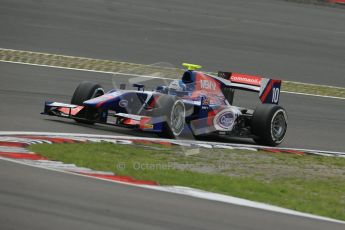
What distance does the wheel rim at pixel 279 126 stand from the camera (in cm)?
1313

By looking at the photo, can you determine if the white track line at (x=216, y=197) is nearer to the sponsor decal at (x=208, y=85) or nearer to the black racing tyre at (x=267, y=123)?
the black racing tyre at (x=267, y=123)

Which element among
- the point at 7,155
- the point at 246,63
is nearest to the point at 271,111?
the point at 7,155

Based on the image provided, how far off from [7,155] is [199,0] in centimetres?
2080

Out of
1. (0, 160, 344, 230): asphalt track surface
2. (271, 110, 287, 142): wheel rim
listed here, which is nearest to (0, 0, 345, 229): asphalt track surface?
(0, 160, 344, 230): asphalt track surface

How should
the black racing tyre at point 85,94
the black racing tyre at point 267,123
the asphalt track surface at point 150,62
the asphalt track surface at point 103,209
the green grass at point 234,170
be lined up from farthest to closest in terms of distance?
1. the black racing tyre at point 267,123
2. the black racing tyre at point 85,94
3. the green grass at point 234,170
4. the asphalt track surface at point 150,62
5. the asphalt track surface at point 103,209

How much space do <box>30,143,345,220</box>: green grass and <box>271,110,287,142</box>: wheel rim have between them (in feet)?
3.39

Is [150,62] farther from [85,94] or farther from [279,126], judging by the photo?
[85,94]

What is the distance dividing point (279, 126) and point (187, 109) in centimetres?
159

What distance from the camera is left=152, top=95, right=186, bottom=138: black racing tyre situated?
1191 cm

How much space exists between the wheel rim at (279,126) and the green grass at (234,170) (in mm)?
1034

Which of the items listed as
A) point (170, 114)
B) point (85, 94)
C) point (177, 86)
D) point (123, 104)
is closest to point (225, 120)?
point (177, 86)

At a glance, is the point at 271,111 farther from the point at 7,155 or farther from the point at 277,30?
the point at 277,30

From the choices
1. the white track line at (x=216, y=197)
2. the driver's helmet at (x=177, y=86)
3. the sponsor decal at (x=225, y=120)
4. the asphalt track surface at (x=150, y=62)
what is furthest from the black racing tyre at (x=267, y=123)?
the white track line at (x=216, y=197)

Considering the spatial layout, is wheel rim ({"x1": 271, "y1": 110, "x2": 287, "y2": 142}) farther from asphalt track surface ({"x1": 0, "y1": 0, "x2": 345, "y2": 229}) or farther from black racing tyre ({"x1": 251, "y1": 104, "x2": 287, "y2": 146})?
asphalt track surface ({"x1": 0, "y1": 0, "x2": 345, "y2": 229})
